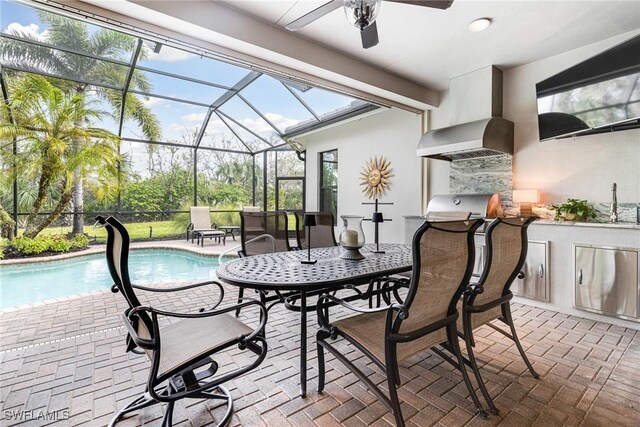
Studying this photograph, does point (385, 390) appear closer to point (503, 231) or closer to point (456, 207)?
point (503, 231)

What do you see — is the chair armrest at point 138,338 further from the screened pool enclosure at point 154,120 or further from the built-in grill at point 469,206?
the built-in grill at point 469,206

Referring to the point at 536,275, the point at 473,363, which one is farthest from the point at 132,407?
the point at 536,275

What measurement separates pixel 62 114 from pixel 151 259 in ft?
12.4

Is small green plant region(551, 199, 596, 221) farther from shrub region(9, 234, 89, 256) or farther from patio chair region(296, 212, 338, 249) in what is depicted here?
shrub region(9, 234, 89, 256)

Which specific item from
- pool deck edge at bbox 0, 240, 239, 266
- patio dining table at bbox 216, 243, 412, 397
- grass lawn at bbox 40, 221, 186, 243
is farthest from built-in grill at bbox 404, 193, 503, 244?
grass lawn at bbox 40, 221, 186, 243

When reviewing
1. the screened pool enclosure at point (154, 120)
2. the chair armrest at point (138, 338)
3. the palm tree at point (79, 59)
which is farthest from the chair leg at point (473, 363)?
the palm tree at point (79, 59)

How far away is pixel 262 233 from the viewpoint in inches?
143

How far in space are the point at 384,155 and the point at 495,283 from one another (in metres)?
4.49

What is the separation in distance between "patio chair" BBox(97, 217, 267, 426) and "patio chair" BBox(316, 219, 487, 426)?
0.59m

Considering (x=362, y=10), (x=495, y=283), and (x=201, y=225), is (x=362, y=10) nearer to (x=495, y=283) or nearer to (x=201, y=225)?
(x=495, y=283)

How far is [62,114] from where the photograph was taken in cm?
668

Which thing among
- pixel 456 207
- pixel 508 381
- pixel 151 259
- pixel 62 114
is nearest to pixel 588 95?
pixel 456 207

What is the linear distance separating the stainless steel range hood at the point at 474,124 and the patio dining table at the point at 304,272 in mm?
2307

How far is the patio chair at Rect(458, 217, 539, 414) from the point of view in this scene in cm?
185
